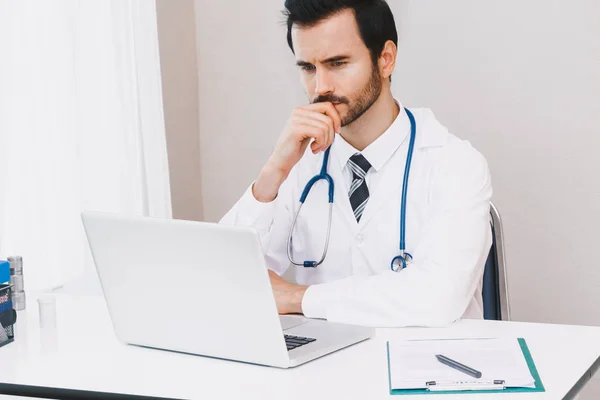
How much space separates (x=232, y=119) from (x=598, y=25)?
131 centimetres

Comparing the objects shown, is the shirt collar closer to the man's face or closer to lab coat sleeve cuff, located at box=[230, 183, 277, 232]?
the man's face

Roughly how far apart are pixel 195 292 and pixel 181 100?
1.82 meters

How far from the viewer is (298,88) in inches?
119

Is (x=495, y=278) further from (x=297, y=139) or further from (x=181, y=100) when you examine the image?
(x=181, y=100)

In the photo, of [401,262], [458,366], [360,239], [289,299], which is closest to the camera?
[458,366]

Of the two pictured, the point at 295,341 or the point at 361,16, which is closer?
the point at 295,341

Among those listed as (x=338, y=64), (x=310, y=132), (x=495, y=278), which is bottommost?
(x=495, y=278)

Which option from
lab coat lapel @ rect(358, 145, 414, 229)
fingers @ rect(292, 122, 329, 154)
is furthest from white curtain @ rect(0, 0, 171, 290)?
lab coat lapel @ rect(358, 145, 414, 229)

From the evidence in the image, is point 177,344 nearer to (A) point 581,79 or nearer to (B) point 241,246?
(B) point 241,246

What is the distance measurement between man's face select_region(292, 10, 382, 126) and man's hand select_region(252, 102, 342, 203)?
0.14 ft

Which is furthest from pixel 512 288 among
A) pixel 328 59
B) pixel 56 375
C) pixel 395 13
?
pixel 56 375

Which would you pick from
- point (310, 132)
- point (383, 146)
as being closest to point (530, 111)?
point (383, 146)

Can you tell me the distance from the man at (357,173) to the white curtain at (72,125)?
1.93ft

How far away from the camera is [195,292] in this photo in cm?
135
